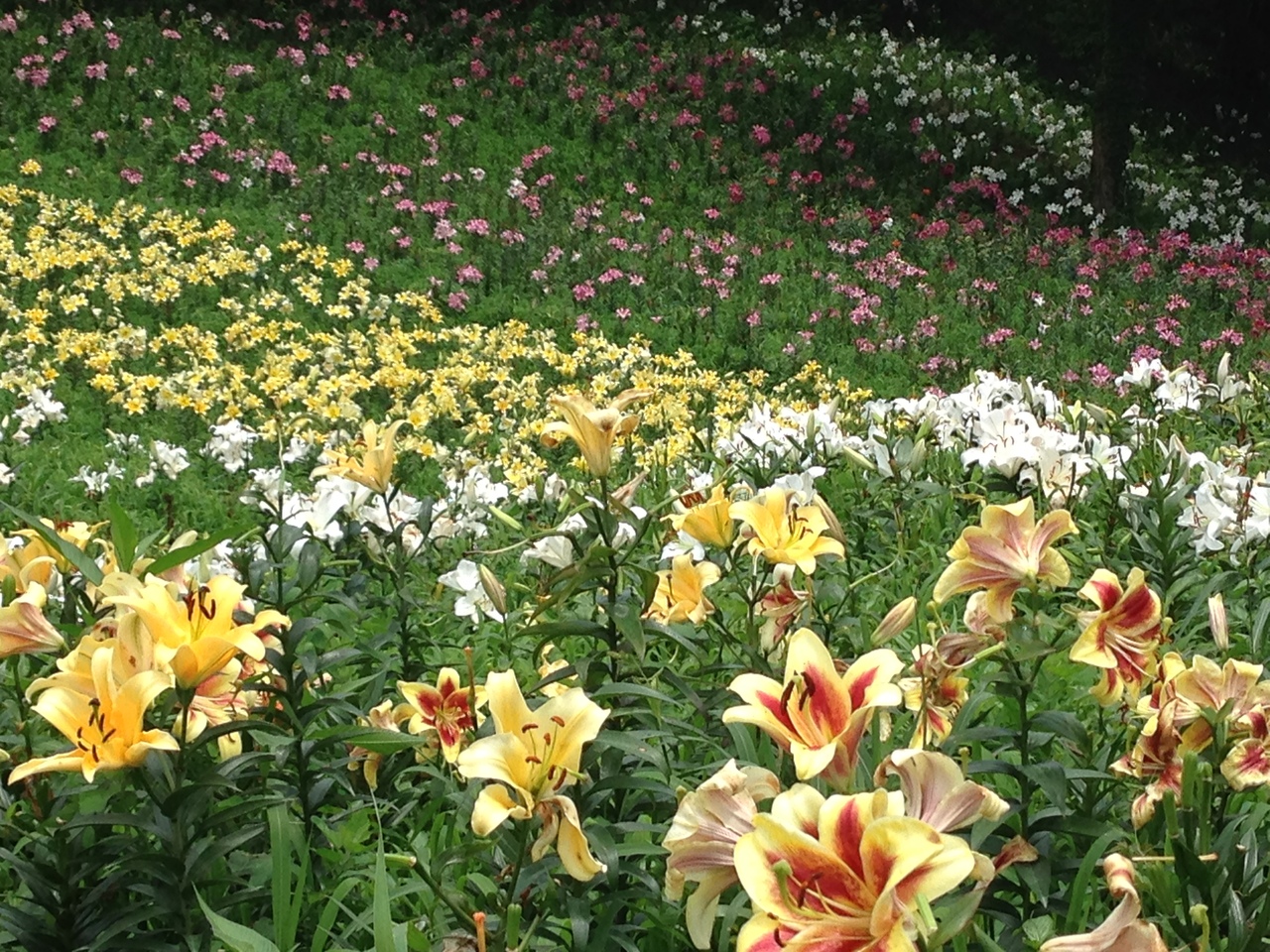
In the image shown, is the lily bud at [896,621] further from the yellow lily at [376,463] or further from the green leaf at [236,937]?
the yellow lily at [376,463]

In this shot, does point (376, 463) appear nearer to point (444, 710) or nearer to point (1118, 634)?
point (444, 710)

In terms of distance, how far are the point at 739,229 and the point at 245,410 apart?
598cm

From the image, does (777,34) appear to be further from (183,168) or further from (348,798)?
(348,798)

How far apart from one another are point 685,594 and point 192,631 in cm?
79

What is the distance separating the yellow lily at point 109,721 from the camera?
Answer: 1.32 m

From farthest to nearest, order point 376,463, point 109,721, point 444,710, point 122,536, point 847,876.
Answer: point 376,463 → point 444,710 → point 122,536 → point 109,721 → point 847,876

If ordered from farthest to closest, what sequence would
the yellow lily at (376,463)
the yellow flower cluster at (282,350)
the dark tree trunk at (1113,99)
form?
1. the dark tree trunk at (1113,99)
2. the yellow flower cluster at (282,350)
3. the yellow lily at (376,463)

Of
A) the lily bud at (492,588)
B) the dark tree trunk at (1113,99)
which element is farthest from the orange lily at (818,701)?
the dark tree trunk at (1113,99)

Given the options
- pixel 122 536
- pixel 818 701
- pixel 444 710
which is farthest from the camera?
pixel 444 710

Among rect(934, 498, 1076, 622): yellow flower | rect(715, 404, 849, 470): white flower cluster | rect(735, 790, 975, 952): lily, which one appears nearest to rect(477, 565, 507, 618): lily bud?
rect(934, 498, 1076, 622): yellow flower

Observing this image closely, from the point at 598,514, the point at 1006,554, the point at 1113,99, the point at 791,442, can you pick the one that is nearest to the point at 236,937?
the point at 598,514

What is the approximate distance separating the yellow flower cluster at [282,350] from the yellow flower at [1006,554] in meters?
3.32

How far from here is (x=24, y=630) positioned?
4.93ft

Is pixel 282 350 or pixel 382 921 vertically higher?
pixel 382 921
